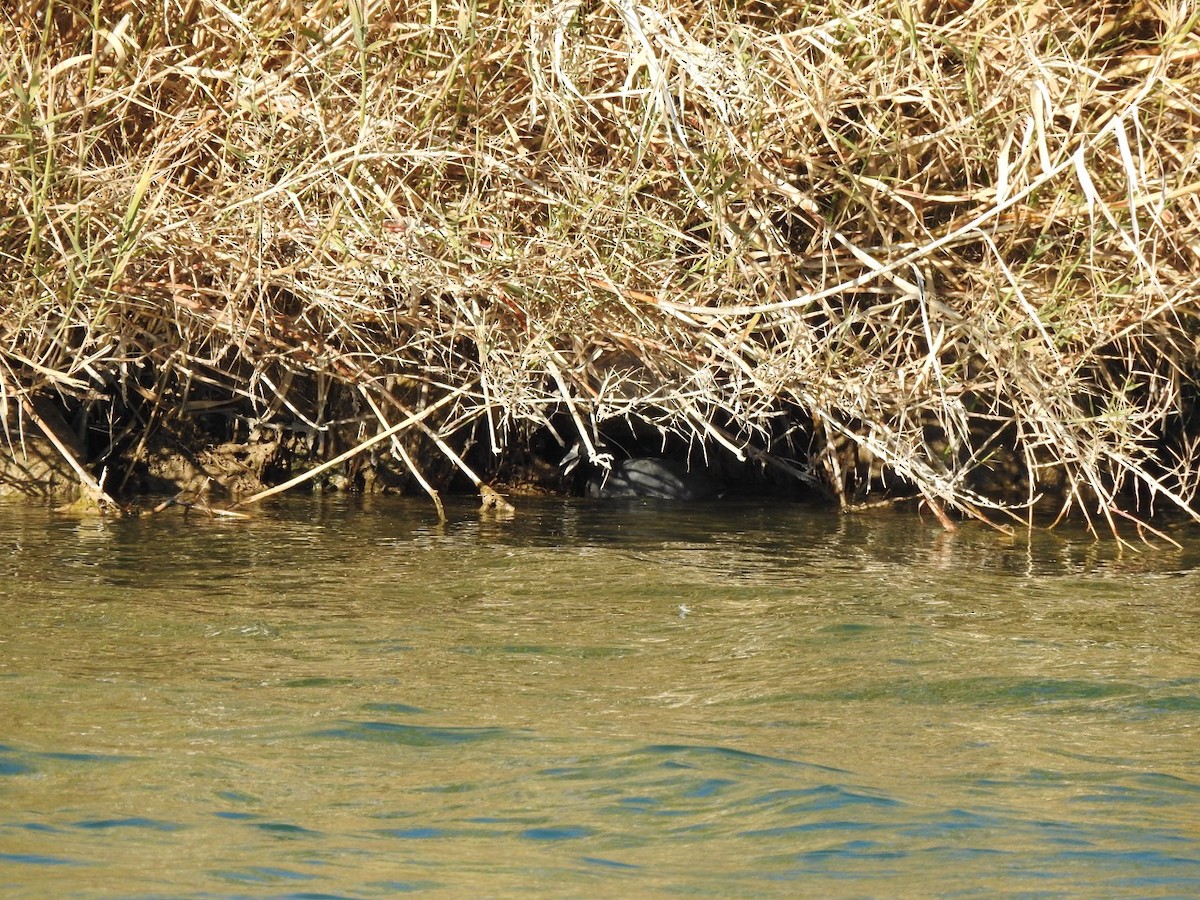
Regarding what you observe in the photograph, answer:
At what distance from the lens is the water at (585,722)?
3.01 meters

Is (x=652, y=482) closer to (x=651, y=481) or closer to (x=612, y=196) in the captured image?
(x=651, y=481)

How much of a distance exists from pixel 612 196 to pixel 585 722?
2.73 m

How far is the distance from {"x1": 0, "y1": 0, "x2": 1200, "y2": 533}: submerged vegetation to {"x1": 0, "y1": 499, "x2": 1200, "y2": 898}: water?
2.72 feet

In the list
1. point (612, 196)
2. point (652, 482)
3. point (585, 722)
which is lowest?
point (585, 722)

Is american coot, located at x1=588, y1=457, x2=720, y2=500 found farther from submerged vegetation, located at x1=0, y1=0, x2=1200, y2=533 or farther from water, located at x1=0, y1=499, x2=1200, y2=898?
water, located at x1=0, y1=499, x2=1200, y2=898

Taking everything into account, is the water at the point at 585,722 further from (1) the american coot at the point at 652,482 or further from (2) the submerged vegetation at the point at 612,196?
(1) the american coot at the point at 652,482

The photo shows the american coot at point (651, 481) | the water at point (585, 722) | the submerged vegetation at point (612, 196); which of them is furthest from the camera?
the american coot at point (651, 481)

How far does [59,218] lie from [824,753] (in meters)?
3.65

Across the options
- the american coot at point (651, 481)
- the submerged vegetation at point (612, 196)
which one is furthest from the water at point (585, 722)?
the american coot at point (651, 481)

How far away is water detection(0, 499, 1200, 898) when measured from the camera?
3014 mm

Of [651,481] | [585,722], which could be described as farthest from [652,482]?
[585,722]

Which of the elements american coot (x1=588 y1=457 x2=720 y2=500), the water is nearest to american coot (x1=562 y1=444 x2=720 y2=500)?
american coot (x1=588 y1=457 x2=720 y2=500)

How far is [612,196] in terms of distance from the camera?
20.0 ft

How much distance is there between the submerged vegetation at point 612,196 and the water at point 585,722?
0.83m
